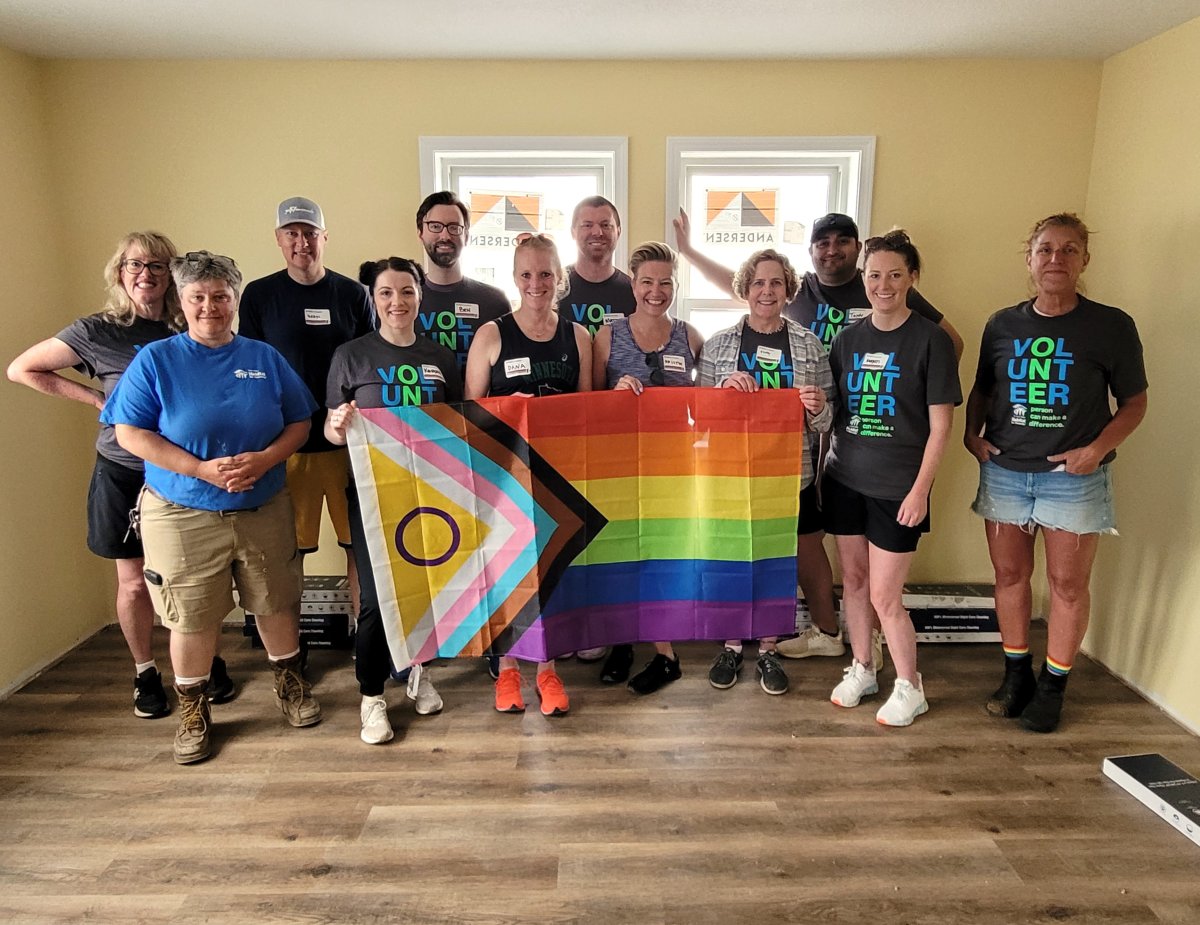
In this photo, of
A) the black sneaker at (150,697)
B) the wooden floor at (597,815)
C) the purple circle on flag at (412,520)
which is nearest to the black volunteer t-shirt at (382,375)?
the purple circle on flag at (412,520)

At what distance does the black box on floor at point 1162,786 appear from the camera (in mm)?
2057

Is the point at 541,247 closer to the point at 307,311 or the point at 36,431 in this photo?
the point at 307,311

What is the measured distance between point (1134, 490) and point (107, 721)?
4.03m

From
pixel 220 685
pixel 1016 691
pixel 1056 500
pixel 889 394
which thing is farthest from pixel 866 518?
pixel 220 685

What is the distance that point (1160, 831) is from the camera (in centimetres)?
205

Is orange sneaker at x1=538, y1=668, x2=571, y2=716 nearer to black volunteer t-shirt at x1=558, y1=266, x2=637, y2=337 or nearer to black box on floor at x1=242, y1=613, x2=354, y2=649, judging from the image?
black box on floor at x1=242, y1=613, x2=354, y2=649

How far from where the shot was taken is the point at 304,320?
8.82 ft

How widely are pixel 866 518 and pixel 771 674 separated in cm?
73

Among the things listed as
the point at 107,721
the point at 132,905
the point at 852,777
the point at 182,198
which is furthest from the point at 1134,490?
the point at 182,198

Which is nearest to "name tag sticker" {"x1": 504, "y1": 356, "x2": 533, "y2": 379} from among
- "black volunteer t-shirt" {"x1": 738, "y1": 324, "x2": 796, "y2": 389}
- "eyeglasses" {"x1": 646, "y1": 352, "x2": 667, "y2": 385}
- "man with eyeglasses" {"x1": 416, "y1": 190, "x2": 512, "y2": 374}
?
"man with eyeglasses" {"x1": 416, "y1": 190, "x2": 512, "y2": 374}

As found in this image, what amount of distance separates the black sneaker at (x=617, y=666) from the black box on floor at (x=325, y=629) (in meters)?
1.16

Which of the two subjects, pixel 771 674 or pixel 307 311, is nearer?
pixel 307 311

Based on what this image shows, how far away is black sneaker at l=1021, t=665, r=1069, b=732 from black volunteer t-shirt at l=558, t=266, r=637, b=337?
80.0 inches

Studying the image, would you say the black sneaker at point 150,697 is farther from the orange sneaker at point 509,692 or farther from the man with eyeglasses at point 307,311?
the orange sneaker at point 509,692
